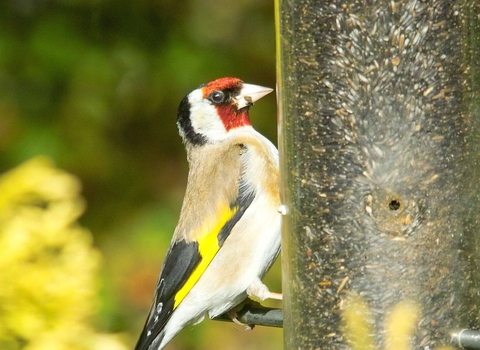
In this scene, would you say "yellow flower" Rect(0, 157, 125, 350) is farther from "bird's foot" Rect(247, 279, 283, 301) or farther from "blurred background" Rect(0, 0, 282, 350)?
"blurred background" Rect(0, 0, 282, 350)

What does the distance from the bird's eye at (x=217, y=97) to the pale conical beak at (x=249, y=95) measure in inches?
2.3

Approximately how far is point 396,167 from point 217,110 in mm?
1241

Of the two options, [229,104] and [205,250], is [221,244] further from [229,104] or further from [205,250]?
[229,104]

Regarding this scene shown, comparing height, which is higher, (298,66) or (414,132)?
(298,66)

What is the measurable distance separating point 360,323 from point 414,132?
0.52 meters

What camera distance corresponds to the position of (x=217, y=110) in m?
3.36

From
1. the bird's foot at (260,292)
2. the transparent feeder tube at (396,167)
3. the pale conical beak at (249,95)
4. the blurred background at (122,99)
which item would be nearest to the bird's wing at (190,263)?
the bird's foot at (260,292)

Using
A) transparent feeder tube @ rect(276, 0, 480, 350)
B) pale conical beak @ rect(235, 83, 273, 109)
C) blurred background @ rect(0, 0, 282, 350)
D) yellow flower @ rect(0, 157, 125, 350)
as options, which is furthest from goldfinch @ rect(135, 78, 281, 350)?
blurred background @ rect(0, 0, 282, 350)

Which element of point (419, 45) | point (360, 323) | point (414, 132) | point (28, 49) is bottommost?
point (360, 323)

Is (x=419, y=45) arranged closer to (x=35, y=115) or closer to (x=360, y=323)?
(x=360, y=323)

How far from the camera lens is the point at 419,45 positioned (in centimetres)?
223

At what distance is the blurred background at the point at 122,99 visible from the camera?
437 cm

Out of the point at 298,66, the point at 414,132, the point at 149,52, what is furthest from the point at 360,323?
the point at 149,52

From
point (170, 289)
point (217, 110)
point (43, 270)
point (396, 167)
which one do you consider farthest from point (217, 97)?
point (43, 270)
